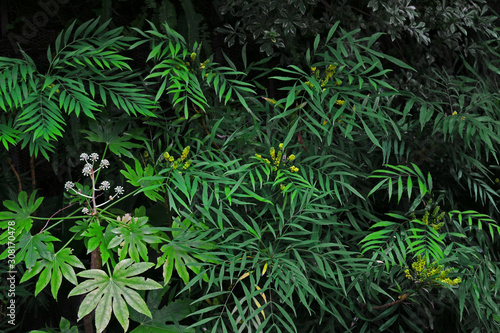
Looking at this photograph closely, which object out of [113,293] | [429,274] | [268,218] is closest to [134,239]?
[113,293]

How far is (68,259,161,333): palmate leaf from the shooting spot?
47.9 inches

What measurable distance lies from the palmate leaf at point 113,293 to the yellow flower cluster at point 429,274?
630 mm

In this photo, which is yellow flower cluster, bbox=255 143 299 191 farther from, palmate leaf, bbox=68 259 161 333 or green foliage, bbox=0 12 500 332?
palmate leaf, bbox=68 259 161 333

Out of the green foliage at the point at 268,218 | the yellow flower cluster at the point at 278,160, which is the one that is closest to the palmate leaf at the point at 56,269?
the green foliage at the point at 268,218

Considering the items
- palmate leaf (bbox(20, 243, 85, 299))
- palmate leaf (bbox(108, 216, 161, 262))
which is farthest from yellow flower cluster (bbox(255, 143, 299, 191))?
palmate leaf (bbox(20, 243, 85, 299))

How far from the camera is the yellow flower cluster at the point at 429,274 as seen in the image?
1.34m

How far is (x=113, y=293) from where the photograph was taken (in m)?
1.24

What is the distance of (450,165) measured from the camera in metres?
1.66

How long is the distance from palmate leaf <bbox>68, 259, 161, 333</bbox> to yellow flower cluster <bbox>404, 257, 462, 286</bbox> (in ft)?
2.07

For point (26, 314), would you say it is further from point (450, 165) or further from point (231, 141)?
point (450, 165)

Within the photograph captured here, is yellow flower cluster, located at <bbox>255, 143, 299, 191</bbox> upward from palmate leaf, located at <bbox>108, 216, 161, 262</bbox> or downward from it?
upward

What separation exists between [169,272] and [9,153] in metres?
0.88

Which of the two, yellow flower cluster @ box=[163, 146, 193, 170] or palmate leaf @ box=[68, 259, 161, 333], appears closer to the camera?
palmate leaf @ box=[68, 259, 161, 333]

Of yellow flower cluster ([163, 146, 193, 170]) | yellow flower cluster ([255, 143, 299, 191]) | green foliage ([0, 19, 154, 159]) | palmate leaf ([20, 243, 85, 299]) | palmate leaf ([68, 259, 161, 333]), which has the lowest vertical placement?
palmate leaf ([68, 259, 161, 333])
